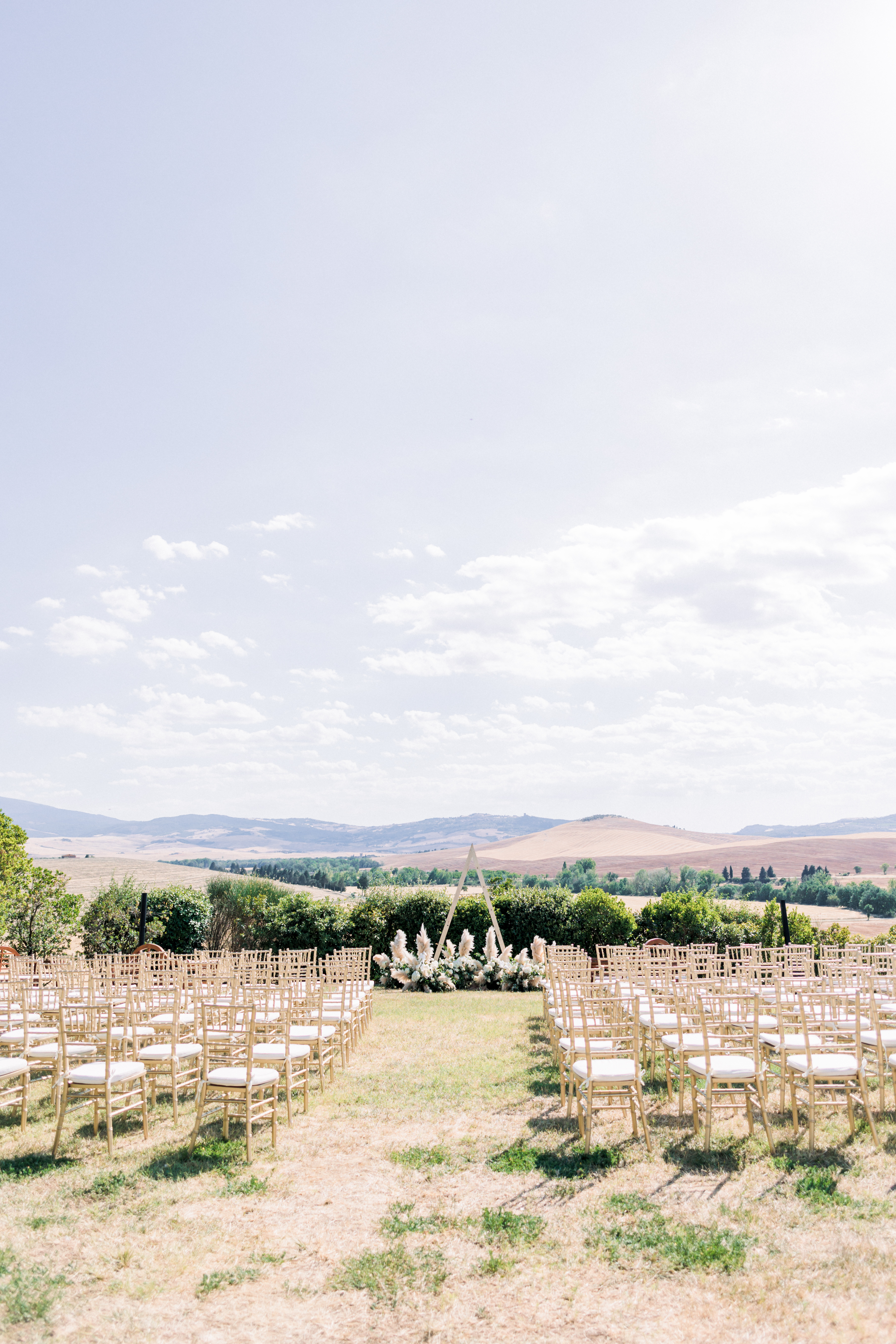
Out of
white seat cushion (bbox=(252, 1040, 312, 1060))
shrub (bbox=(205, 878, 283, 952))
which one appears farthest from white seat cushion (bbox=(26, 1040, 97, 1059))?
Result: shrub (bbox=(205, 878, 283, 952))

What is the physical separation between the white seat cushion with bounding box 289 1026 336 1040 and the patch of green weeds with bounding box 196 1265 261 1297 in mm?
3156

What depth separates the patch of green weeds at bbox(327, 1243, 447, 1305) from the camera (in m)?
4.09

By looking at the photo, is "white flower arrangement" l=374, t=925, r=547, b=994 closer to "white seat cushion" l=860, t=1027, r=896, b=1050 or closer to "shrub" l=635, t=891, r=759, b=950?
"shrub" l=635, t=891, r=759, b=950

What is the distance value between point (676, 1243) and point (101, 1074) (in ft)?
13.9

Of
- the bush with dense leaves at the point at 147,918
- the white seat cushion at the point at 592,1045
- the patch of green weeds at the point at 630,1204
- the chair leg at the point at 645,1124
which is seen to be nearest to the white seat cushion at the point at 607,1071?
the chair leg at the point at 645,1124

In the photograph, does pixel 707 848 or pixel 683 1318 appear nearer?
pixel 683 1318

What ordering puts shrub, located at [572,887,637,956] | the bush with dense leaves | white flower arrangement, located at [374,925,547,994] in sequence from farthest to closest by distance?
shrub, located at [572,887,637,956], the bush with dense leaves, white flower arrangement, located at [374,925,547,994]

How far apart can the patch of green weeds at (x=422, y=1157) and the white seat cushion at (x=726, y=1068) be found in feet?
6.32

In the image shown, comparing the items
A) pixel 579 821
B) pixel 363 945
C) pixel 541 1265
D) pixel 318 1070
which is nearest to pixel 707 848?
pixel 579 821

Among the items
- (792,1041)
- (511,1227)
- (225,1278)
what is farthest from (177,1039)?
(792,1041)

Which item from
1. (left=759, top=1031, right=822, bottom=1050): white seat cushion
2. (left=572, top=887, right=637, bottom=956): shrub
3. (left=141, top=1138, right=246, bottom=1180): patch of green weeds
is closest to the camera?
(left=141, top=1138, right=246, bottom=1180): patch of green weeds

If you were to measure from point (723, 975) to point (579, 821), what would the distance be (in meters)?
78.0

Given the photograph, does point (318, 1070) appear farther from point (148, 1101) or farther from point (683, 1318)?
point (683, 1318)

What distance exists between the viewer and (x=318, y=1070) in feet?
29.4
